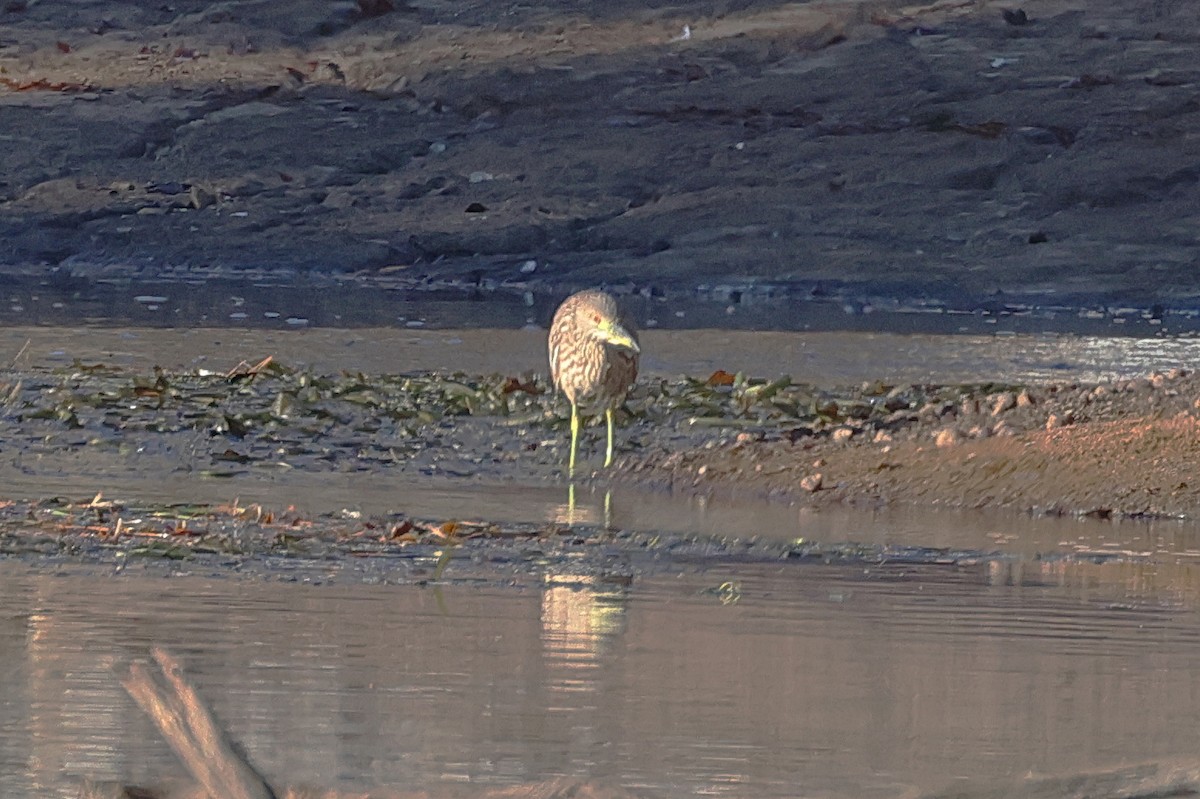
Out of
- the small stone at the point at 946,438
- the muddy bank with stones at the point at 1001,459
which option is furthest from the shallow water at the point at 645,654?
the small stone at the point at 946,438

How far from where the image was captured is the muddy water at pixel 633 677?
5.56 metres

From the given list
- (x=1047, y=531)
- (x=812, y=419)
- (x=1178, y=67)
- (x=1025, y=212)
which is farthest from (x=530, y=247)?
(x=1047, y=531)

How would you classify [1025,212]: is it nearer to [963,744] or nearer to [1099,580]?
[1099,580]

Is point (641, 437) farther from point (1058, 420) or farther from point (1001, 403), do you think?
point (1058, 420)

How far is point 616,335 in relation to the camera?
1156 cm

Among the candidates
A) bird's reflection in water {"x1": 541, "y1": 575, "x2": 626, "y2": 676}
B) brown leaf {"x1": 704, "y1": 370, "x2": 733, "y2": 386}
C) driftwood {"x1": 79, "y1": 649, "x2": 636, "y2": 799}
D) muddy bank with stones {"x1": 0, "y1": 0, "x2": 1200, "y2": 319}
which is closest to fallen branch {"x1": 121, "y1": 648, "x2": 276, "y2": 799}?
driftwood {"x1": 79, "y1": 649, "x2": 636, "y2": 799}

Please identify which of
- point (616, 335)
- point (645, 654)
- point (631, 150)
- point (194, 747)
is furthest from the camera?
point (631, 150)

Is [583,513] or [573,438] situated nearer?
[583,513]

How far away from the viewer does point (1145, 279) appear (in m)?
20.8

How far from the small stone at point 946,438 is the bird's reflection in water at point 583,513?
1.34 meters

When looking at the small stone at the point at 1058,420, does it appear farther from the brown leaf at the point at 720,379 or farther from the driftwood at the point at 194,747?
the driftwood at the point at 194,747

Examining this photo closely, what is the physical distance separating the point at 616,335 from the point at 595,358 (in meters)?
0.21

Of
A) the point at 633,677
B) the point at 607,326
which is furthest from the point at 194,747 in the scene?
the point at 607,326

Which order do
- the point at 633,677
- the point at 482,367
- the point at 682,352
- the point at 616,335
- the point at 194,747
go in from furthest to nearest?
1. the point at 682,352
2. the point at 482,367
3. the point at 616,335
4. the point at 633,677
5. the point at 194,747
